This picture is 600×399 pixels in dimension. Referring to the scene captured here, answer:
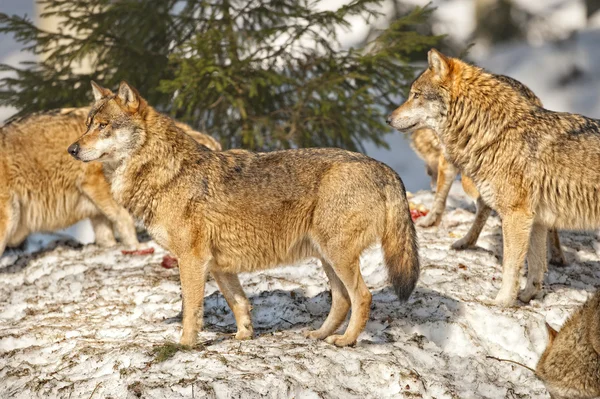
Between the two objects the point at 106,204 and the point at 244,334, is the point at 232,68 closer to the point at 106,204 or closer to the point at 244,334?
the point at 106,204

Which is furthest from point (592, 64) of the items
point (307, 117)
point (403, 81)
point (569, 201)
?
point (569, 201)

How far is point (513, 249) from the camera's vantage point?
664 centimetres

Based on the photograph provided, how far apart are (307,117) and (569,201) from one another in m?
4.80

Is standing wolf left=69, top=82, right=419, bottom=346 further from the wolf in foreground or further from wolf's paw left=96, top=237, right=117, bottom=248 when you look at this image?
wolf's paw left=96, top=237, right=117, bottom=248

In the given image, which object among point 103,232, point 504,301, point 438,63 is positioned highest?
point 438,63

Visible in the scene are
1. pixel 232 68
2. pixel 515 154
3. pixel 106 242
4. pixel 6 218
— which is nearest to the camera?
pixel 515 154

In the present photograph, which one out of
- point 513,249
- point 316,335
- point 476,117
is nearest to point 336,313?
point 316,335

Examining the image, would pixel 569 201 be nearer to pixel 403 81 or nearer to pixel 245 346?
pixel 245 346

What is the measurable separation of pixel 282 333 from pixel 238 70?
5.15 metres

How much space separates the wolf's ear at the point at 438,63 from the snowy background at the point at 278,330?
1.83 metres

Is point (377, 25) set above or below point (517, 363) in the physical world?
above

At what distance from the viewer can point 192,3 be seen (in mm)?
11234

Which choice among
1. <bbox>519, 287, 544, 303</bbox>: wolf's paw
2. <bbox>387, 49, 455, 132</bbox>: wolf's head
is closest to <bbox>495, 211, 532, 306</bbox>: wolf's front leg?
<bbox>519, 287, 544, 303</bbox>: wolf's paw

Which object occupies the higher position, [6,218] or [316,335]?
[316,335]
